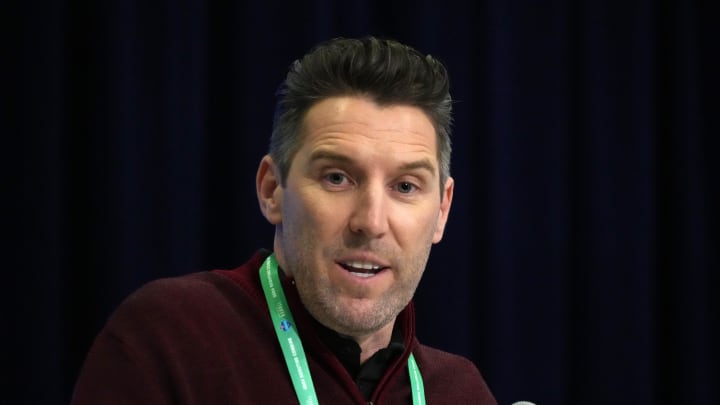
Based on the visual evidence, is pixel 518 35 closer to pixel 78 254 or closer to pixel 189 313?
pixel 78 254

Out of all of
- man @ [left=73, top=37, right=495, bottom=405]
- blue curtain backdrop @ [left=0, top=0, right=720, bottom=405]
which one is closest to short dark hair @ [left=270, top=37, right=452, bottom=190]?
A: man @ [left=73, top=37, right=495, bottom=405]

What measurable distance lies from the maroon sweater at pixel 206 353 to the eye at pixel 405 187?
0.28 metres

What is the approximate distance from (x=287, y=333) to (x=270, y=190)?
0.30 metres

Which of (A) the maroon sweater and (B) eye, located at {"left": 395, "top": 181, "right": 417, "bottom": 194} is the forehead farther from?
(A) the maroon sweater

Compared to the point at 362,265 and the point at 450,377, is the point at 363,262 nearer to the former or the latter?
the point at 362,265

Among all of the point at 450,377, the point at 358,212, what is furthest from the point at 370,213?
the point at 450,377

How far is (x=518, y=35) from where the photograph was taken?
9.51 feet

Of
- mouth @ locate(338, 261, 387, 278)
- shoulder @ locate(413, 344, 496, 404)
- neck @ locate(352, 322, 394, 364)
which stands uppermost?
mouth @ locate(338, 261, 387, 278)

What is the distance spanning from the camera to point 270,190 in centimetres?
164

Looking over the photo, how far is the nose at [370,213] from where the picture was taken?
142cm

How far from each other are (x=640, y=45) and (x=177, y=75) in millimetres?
1687


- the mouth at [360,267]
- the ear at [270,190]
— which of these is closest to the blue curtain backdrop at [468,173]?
the ear at [270,190]

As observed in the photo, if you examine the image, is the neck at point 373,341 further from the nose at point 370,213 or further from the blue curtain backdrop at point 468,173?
the blue curtain backdrop at point 468,173

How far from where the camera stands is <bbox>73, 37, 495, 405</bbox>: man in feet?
4.53
